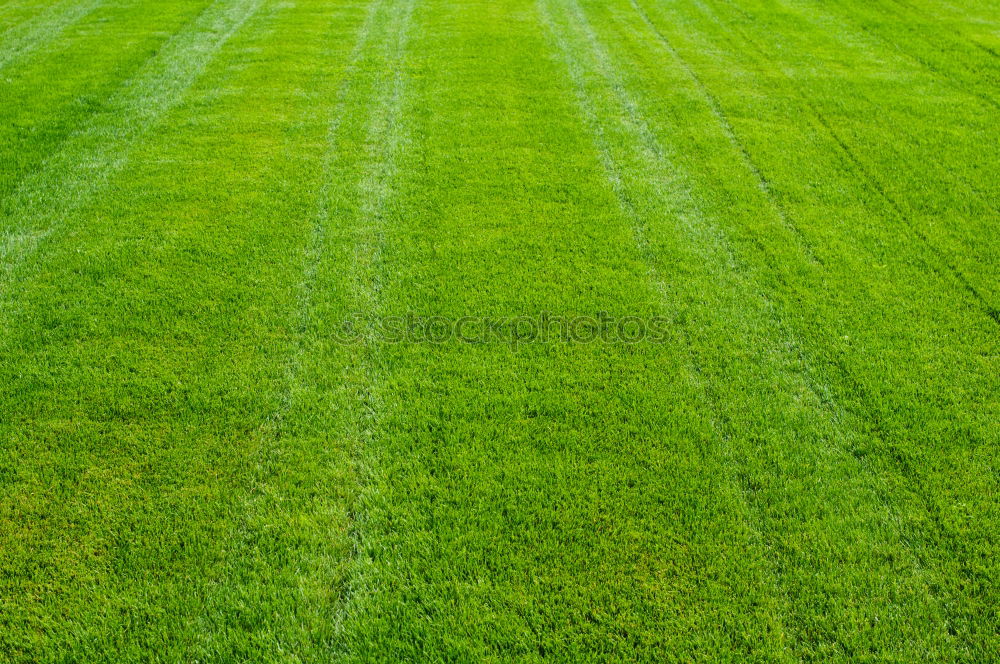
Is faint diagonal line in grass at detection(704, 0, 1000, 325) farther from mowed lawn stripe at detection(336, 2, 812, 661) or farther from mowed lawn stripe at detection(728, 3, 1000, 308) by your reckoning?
mowed lawn stripe at detection(336, 2, 812, 661)

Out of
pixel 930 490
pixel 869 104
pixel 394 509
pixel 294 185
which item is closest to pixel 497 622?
pixel 394 509

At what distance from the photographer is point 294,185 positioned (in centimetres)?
575

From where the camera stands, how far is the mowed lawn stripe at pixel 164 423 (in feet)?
9.15

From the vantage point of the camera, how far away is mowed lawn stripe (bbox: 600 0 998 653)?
120 inches

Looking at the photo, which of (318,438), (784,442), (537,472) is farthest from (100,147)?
(784,442)

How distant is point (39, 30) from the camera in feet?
31.1

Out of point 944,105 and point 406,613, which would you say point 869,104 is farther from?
point 406,613

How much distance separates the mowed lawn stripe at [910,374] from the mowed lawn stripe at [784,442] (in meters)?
0.11

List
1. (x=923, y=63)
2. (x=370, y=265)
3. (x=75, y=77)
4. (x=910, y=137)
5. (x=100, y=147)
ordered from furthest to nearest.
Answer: (x=923, y=63), (x=75, y=77), (x=910, y=137), (x=100, y=147), (x=370, y=265)

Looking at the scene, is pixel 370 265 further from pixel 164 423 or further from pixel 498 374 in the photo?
pixel 164 423

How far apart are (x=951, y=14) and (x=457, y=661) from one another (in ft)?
39.1

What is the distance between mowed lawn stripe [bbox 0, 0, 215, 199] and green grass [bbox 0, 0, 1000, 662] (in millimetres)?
66

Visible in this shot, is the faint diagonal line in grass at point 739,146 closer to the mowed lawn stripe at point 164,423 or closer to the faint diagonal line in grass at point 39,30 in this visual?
the mowed lawn stripe at point 164,423

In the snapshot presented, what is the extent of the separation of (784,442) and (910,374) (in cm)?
104
